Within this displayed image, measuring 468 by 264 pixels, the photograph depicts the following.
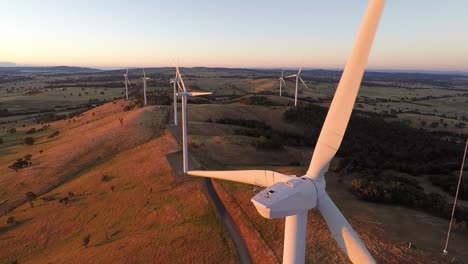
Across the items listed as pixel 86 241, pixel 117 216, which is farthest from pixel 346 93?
pixel 117 216

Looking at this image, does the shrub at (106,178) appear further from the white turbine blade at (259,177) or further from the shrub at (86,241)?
the white turbine blade at (259,177)

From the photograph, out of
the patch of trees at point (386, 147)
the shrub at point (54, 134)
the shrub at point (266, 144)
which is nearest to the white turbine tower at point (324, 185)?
the patch of trees at point (386, 147)

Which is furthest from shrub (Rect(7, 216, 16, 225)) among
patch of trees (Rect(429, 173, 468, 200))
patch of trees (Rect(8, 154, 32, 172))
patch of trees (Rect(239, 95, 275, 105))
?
patch of trees (Rect(239, 95, 275, 105))

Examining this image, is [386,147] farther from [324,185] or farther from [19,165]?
[19,165]

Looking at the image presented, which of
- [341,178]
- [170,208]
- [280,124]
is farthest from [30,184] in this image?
[280,124]

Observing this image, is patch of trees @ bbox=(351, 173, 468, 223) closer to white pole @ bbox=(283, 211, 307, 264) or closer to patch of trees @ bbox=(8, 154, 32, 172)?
white pole @ bbox=(283, 211, 307, 264)

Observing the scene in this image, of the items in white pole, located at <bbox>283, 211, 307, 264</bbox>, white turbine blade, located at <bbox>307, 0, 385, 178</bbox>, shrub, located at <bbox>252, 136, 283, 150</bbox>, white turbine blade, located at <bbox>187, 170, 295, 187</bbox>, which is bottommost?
shrub, located at <bbox>252, 136, 283, 150</bbox>

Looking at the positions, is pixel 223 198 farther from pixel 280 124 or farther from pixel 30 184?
pixel 280 124
